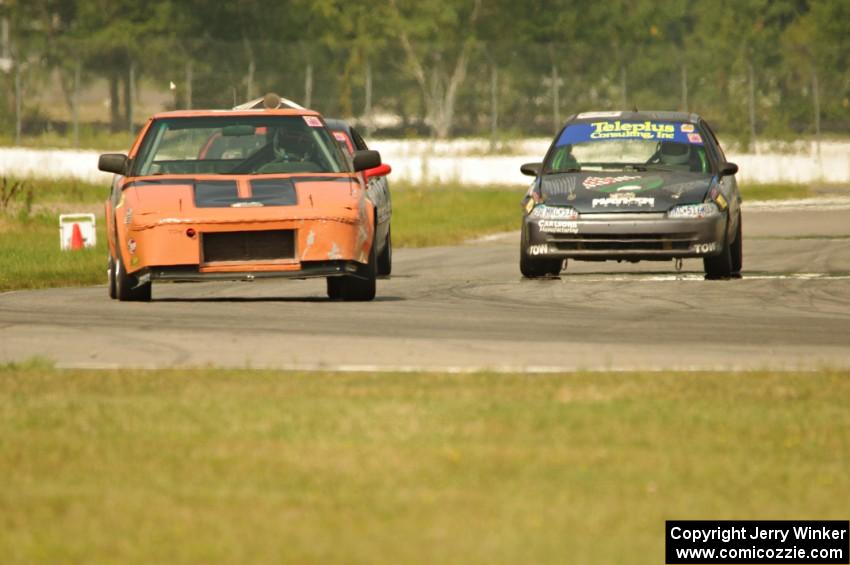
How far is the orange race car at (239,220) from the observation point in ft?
45.2

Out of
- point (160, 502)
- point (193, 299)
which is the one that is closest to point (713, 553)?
point (160, 502)

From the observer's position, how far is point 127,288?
14.3 meters

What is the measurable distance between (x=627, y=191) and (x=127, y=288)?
459 centimetres

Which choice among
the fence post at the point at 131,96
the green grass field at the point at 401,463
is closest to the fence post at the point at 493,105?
the fence post at the point at 131,96

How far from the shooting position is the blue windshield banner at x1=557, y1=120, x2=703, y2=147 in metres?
17.6

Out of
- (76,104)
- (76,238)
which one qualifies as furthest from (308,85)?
(76,238)

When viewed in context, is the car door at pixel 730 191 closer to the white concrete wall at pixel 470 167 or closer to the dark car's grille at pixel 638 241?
the dark car's grille at pixel 638 241

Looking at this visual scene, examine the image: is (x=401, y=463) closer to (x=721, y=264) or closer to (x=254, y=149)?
(x=254, y=149)

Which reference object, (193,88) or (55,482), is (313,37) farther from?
(55,482)

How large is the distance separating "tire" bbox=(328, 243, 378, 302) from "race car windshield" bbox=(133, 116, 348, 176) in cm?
92

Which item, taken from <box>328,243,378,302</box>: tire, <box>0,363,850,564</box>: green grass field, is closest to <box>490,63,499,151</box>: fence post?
<box>328,243,378,302</box>: tire

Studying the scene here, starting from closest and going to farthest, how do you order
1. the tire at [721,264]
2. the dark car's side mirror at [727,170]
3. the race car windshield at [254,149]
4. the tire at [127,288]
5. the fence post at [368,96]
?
the tire at [127,288], the race car windshield at [254,149], the tire at [721,264], the dark car's side mirror at [727,170], the fence post at [368,96]

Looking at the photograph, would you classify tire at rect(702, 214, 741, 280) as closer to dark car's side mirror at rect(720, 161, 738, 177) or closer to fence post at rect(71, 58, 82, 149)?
dark car's side mirror at rect(720, 161, 738, 177)

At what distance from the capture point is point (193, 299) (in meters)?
14.9
